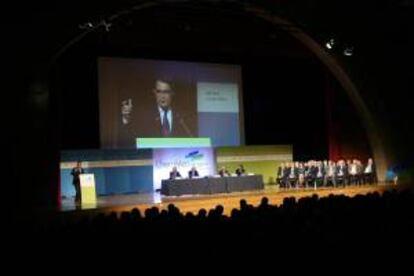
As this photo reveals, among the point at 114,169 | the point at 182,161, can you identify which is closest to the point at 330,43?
the point at 182,161

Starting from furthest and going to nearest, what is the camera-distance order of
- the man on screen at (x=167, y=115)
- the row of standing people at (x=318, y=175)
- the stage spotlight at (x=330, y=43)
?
the man on screen at (x=167, y=115), the stage spotlight at (x=330, y=43), the row of standing people at (x=318, y=175)

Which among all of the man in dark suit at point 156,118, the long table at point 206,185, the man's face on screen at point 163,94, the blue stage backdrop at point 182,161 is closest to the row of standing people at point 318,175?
the long table at point 206,185

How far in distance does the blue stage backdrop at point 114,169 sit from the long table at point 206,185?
2.11 m

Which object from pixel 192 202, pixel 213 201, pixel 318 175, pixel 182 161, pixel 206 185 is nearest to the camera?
pixel 192 202

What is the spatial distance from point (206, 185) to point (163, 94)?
3.03 metres

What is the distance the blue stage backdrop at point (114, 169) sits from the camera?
11258 mm

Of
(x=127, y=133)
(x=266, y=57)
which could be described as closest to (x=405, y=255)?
(x=127, y=133)

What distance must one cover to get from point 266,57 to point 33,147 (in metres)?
6.78

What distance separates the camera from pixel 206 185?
980 cm

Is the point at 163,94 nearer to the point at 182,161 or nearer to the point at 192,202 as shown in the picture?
the point at 182,161

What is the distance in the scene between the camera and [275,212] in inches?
163

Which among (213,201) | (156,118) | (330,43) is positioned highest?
(330,43)

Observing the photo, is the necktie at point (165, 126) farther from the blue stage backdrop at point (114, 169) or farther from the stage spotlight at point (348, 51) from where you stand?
the stage spotlight at point (348, 51)

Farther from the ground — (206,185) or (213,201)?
(206,185)
